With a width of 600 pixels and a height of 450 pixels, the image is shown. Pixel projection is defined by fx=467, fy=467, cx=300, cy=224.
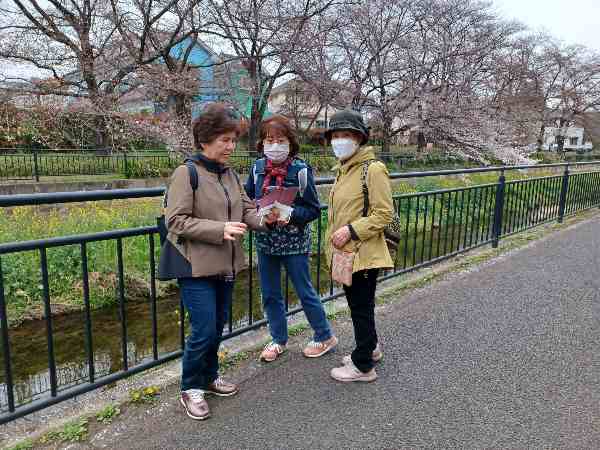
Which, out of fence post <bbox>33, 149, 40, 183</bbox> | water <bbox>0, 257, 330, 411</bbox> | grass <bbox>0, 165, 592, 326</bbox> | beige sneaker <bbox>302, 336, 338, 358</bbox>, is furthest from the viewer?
fence post <bbox>33, 149, 40, 183</bbox>

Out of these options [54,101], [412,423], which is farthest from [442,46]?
[412,423]

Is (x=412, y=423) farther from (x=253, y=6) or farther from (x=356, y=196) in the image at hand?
(x=253, y=6)

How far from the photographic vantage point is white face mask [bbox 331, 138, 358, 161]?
264 centimetres

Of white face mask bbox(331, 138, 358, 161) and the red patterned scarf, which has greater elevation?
white face mask bbox(331, 138, 358, 161)

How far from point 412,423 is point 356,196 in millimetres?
1240

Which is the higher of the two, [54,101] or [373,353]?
[54,101]

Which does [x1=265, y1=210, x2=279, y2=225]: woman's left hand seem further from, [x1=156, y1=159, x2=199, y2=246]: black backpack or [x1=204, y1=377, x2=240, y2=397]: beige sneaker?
[x1=204, y1=377, x2=240, y2=397]: beige sneaker

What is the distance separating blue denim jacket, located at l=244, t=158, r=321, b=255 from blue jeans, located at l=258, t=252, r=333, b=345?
72 mm

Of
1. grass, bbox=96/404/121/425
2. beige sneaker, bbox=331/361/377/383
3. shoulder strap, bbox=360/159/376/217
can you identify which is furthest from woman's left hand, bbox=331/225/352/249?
grass, bbox=96/404/121/425

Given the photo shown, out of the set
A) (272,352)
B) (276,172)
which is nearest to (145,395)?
(272,352)

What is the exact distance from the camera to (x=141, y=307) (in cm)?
616

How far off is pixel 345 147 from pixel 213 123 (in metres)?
0.77

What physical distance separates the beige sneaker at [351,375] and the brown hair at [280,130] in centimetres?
136

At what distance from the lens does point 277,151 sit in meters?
2.68
